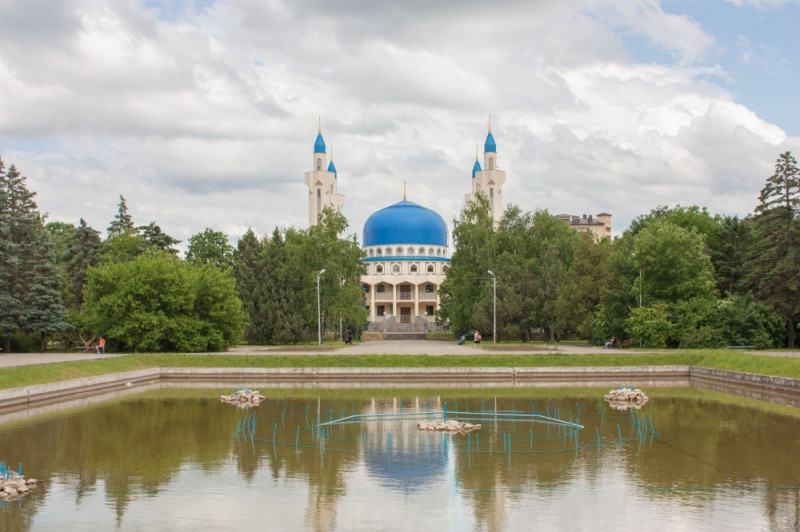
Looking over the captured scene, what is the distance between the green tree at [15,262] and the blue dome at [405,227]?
45583 mm

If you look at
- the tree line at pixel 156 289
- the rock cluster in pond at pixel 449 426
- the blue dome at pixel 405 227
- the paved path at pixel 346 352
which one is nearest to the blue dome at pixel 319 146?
the blue dome at pixel 405 227

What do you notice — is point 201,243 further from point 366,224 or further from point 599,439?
point 599,439

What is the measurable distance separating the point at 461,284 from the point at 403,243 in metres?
31.9

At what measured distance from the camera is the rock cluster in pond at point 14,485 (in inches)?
527

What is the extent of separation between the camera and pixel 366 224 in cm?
9144

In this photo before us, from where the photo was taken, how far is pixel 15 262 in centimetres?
4228

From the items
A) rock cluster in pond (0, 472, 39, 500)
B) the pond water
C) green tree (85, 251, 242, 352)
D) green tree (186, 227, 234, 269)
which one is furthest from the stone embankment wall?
green tree (186, 227, 234, 269)

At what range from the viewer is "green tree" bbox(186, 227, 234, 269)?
65250 mm

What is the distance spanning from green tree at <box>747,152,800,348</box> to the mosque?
39.4 m

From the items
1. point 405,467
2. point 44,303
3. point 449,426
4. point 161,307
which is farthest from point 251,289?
point 405,467

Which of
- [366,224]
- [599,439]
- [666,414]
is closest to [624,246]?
[666,414]

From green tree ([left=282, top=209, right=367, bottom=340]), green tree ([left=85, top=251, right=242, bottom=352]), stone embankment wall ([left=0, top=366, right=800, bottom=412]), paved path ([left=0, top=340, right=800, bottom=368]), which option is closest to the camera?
stone embankment wall ([left=0, top=366, right=800, bottom=412])

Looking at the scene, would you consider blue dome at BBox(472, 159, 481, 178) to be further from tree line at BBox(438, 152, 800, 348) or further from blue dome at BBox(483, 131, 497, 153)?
tree line at BBox(438, 152, 800, 348)

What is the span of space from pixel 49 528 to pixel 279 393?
56.0ft
